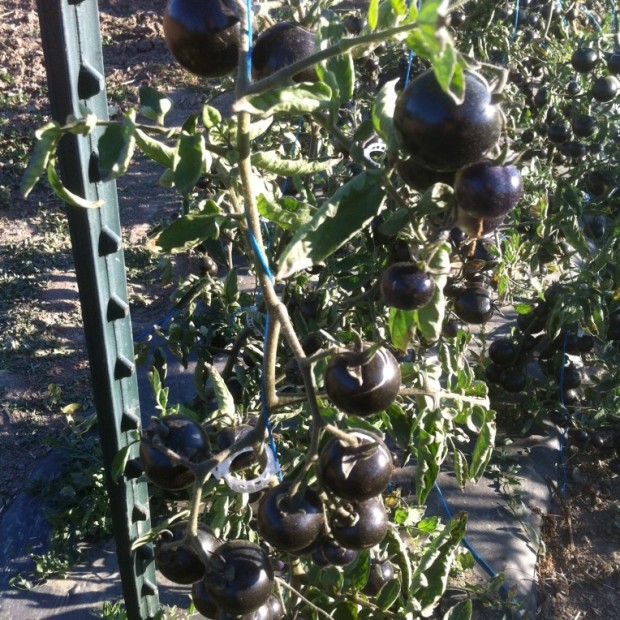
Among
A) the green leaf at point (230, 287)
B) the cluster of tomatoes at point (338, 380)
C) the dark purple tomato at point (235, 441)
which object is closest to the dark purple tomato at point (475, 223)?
the cluster of tomatoes at point (338, 380)

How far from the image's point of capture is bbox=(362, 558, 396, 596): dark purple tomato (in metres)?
1.34

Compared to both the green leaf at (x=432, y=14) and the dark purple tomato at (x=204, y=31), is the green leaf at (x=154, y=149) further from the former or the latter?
the green leaf at (x=432, y=14)

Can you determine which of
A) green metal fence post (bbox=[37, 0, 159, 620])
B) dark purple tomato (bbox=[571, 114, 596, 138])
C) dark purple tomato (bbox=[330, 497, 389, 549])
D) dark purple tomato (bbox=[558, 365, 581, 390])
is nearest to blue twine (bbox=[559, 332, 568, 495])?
dark purple tomato (bbox=[558, 365, 581, 390])

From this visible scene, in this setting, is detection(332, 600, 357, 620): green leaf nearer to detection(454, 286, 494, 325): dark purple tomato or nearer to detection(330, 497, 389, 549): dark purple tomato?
detection(330, 497, 389, 549): dark purple tomato

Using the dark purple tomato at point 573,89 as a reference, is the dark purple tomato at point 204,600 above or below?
below

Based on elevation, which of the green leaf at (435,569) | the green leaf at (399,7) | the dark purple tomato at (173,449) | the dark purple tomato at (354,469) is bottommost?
the green leaf at (435,569)

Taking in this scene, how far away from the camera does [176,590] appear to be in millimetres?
2195

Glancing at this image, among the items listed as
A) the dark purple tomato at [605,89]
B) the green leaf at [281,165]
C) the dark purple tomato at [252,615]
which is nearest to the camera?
the green leaf at [281,165]

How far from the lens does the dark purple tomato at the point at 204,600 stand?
1108mm

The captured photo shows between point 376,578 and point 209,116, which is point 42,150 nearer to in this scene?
point 209,116

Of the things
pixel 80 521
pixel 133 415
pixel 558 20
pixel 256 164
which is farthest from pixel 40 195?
pixel 256 164

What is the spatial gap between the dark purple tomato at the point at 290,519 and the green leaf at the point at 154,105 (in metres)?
0.53

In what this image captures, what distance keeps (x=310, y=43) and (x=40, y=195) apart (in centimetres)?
470

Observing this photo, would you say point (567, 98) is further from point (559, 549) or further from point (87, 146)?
point (87, 146)
